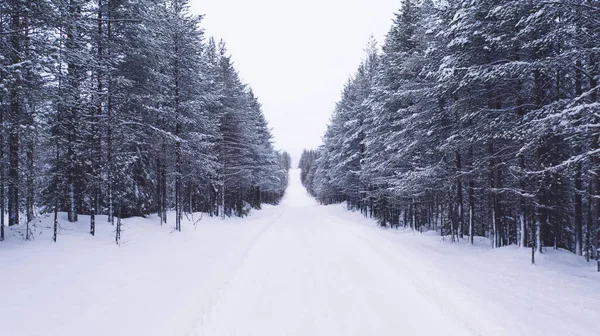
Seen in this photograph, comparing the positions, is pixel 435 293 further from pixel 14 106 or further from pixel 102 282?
pixel 14 106

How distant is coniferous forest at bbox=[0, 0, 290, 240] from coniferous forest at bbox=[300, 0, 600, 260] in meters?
11.0

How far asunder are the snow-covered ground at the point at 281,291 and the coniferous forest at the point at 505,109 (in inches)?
118

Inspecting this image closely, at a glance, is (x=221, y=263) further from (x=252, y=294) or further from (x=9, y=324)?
(x=9, y=324)

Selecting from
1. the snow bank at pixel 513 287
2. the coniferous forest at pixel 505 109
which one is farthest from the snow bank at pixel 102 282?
the coniferous forest at pixel 505 109

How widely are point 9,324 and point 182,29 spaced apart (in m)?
16.5

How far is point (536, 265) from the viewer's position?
954 cm

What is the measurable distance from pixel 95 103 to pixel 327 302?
425 inches

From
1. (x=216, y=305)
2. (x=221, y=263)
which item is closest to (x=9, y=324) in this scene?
(x=216, y=305)

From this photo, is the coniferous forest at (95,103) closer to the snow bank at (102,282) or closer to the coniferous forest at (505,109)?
the snow bank at (102,282)

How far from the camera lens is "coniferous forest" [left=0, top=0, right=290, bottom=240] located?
779 centimetres

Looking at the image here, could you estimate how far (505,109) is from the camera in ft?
35.6

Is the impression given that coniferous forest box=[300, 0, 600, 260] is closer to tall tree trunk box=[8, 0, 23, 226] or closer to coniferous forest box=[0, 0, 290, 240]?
coniferous forest box=[0, 0, 290, 240]

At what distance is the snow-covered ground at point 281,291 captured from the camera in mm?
5027

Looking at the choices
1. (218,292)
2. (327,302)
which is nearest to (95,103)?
(218,292)
